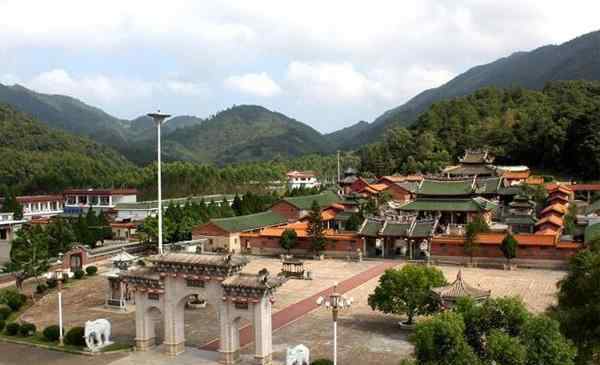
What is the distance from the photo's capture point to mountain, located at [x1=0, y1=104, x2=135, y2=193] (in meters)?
86.4

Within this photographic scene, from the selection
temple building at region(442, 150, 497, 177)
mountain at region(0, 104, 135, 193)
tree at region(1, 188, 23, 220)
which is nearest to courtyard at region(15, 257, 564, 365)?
tree at region(1, 188, 23, 220)

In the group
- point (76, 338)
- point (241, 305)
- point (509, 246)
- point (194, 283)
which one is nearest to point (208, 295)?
point (194, 283)

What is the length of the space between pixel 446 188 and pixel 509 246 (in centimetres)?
1434

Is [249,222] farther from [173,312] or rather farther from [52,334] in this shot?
[173,312]

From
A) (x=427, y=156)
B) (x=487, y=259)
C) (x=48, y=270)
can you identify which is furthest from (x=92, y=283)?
(x=427, y=156)

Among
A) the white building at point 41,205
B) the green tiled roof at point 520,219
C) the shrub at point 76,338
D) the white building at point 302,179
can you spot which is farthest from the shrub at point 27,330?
the white building at point 302,179

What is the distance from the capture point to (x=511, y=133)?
85.1 metres

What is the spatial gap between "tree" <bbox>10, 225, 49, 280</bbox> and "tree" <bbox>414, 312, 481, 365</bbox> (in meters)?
25.8

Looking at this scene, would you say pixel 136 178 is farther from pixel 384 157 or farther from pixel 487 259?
pixel 487 259

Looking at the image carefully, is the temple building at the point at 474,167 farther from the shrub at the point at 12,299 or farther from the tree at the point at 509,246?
the shrub at the point at 12,299

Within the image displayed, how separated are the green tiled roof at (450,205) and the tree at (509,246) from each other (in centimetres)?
974

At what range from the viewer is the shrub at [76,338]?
75.2ft

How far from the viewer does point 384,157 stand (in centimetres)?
9200

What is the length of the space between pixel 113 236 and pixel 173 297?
1387 inches
